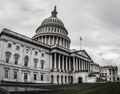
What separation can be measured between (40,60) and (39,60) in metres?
0.67

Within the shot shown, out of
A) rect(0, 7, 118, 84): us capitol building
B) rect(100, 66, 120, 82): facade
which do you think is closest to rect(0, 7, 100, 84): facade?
rect(0, 7, 118, 84): us capitol building

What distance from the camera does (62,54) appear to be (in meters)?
71.6

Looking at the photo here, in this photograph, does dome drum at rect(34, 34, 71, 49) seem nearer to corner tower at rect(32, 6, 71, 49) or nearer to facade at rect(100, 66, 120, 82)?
corner tower at rect(32, 6, 71, 49)

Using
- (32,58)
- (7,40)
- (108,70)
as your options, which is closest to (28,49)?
(32,58)

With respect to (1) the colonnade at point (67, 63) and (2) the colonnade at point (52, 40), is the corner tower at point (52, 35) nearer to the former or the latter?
(2) the colonnade at point (52, 40)

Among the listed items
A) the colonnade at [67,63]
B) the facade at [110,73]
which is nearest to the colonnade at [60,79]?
the colonnade at [67,63]

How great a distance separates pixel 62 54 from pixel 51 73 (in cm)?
1185

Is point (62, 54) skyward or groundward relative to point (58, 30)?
groundward

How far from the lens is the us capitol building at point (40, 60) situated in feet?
164

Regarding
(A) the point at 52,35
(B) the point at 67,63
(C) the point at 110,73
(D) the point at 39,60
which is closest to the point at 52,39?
(A) the point at 52,35

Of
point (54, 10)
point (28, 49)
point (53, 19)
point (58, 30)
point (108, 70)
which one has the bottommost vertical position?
point (108, 70)

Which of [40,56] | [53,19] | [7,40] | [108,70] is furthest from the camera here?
[108,70]

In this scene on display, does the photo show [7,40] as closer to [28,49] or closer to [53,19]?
[28,49]

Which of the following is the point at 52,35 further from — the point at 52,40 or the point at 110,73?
the point at 110,73
